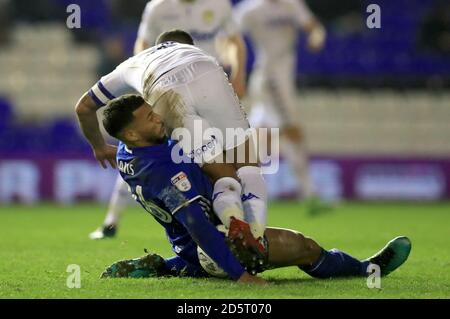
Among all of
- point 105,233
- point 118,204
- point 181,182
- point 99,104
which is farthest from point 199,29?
point 181,182

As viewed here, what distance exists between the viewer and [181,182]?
5918 millimetres

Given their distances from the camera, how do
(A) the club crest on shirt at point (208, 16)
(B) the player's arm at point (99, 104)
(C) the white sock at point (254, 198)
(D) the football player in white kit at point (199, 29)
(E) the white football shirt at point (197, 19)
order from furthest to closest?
(A) the club crest on shirt at point (208, 16) < (E) the white football shirt at point (197, 19) < (D) the football player in white kit at point (199, 29) < (B) the player's arm at point (99, 104) < (C) the white sock at point (254, 198)

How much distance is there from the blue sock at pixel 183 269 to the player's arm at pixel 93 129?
0.91m

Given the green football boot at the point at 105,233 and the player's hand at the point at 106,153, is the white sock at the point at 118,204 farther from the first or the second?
the player's hand at the point at 106,153

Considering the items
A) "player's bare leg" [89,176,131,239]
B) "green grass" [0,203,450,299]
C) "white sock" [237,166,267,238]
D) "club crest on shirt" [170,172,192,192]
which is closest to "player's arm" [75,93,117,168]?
"green grass" [0,203,450,299]

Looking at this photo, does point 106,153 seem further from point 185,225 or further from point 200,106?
point 185,225

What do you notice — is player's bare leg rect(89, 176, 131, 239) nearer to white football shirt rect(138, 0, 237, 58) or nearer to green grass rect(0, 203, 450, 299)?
green grass rect(0, 203, 450, 299)

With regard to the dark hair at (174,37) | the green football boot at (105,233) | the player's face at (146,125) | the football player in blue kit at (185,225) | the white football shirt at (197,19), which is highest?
the white football shirt at (197,19)

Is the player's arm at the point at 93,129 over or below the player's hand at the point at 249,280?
over

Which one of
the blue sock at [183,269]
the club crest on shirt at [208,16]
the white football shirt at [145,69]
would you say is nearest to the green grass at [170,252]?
the blue sock at [183,269]

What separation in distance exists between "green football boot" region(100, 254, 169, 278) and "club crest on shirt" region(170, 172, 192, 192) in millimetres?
765

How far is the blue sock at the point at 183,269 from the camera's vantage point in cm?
648

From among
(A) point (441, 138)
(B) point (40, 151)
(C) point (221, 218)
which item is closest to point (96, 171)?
(B) point (40, 151)

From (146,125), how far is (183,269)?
1.01m
